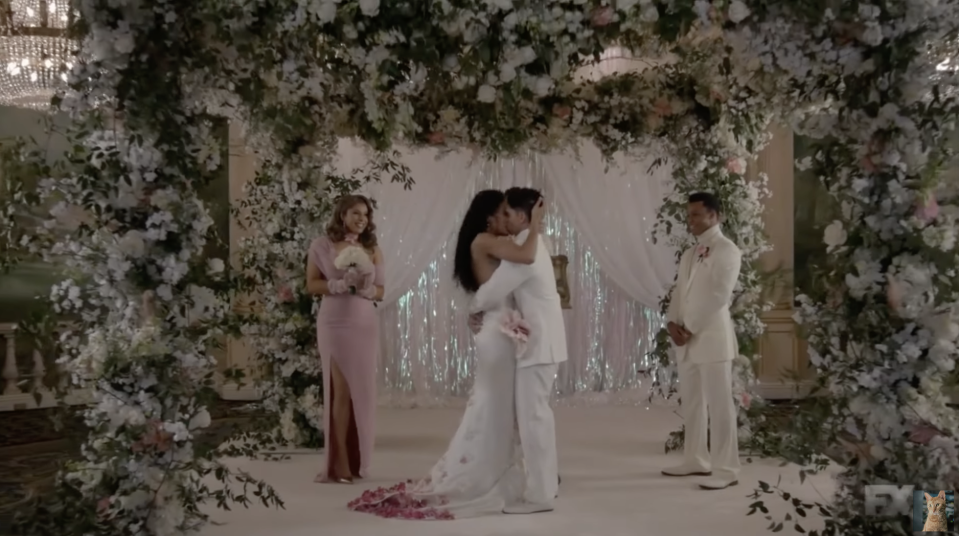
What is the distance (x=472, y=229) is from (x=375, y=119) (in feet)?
3.97

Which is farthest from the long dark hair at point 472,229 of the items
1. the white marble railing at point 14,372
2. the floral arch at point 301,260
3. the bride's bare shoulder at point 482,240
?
the white marble railing at point 14,372

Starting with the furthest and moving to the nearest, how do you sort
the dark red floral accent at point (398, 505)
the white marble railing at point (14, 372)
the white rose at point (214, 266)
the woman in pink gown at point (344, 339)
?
the white marble railing at point (14, 372), the woman in pink gown at point (344, 339), the dark red floral accent at point (398, 505), the white rose at point (214, 266)

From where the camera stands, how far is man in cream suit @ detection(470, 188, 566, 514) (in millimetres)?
4461

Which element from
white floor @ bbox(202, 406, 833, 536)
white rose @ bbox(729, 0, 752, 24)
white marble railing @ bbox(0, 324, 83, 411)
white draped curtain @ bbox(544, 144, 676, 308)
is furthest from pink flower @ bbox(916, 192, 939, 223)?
white marble railing @ bbox(0, 324, 83, 411)

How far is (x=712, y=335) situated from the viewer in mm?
5098

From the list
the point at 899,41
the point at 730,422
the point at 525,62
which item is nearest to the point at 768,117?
the point at 730,422

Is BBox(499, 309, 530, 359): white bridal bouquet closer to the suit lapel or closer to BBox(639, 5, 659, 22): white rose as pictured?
the suit lapel

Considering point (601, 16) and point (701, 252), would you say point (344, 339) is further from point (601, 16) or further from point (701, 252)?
point (601, 16)

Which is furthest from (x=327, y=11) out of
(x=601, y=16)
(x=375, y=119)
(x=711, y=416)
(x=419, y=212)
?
(x=419, y=212)

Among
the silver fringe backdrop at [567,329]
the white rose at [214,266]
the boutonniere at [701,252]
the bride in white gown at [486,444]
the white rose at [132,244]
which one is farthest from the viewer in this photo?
the silver fringe backdrop at [567,329]

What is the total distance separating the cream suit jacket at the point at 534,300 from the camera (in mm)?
4469

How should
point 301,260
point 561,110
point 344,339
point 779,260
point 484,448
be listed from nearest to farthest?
point 484,448 → point 344,339 → point 561,110 → point 301,260 → point 779,260

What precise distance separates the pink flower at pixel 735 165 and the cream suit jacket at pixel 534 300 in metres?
2.05

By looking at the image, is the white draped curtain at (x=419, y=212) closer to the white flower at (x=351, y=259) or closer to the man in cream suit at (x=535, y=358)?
the white flower at (x=351, y=259)
